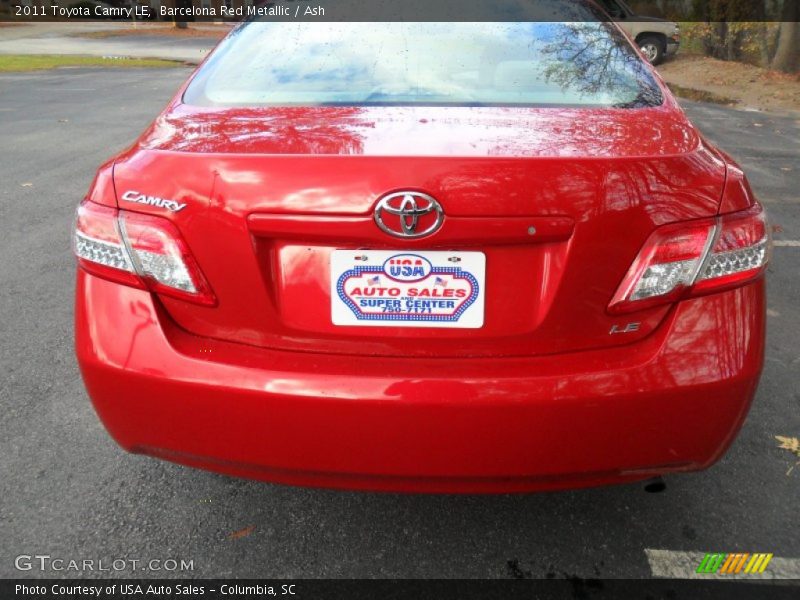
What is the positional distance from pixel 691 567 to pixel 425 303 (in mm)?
1176

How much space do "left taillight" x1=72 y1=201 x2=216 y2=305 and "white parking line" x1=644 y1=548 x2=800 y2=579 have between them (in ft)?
4.84

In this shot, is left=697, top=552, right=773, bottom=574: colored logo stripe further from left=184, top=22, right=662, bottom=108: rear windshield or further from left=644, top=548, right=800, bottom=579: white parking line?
left=184, top=22, right=662, bottom=108: rear windshield

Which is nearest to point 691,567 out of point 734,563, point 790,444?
point 734,563

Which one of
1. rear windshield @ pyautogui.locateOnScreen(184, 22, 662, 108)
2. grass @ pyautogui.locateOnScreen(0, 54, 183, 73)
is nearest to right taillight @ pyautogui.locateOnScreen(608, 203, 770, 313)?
rear windshield @ pyautogui.locateOnScreen(184, 22, 662, 108)

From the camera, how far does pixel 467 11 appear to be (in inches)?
114

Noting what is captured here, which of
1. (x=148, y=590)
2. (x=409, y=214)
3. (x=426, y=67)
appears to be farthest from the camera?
(x=426, y=67)

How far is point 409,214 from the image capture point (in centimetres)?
167

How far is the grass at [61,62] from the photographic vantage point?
19.0m

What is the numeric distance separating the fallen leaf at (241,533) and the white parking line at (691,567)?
1.20m

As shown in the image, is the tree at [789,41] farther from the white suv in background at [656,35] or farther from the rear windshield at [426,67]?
the rear windshield at [426,67]

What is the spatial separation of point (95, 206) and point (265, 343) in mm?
570

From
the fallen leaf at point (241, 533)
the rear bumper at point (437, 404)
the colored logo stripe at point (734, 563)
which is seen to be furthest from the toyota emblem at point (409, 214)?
the colored logo stripe at point (734, 563)

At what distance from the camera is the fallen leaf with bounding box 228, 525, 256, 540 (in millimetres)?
2299

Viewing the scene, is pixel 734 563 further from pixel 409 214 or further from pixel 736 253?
pixel 409 214
